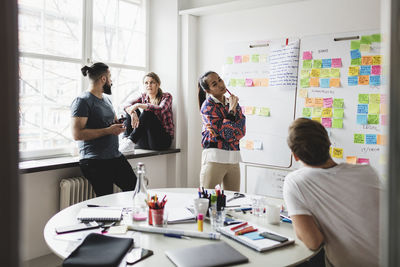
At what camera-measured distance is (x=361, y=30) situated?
9.55ft

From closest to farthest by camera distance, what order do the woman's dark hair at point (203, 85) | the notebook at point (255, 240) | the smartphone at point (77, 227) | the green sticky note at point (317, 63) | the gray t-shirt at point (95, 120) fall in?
1. the notebook at point (255, 240)
2. the smartphone at point (77, 227)
3. the gray t-shirt at point (95, 120)
4. the woman's dark hair at point (203, 85)
5. the green sticky note at point (317, 63)

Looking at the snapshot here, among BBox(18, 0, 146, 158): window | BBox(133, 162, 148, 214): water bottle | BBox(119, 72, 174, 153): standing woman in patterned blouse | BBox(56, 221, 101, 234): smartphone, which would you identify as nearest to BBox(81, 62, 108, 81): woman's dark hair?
BBox(18, 0, 146, 158): window

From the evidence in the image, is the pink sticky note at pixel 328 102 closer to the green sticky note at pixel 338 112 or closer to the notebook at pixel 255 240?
the green sticky note at pixel 338 112

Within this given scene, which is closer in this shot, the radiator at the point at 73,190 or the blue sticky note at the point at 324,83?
the radiator at the point at 73,190

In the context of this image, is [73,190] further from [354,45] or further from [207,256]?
[354,45]

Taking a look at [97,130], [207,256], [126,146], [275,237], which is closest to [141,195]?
[207,256]

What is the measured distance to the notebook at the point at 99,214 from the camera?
1.66 m

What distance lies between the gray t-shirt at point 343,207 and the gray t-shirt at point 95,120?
5.90 feet

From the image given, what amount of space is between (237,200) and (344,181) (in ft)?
2.67

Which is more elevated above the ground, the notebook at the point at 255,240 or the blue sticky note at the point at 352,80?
the blue sticky note at the point at 352,80

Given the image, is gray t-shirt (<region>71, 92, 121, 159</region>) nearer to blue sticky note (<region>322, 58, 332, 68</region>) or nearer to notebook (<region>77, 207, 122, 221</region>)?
notebook (<region>77, 207, 122, 221</region>)

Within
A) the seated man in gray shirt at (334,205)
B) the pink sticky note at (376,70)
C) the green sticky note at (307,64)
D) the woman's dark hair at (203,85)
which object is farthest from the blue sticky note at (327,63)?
the seated man in gray shirt at (334,205)

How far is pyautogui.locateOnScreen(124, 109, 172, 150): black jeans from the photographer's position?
3.60 metres

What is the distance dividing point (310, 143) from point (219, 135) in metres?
1.54
